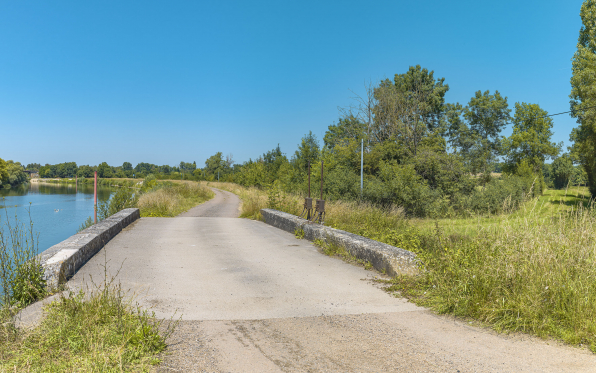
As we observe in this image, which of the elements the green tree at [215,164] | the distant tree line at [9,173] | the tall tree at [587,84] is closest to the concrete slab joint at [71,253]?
the tall tree at [587,84]

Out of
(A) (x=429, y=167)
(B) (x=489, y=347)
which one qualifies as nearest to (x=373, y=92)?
(A) (x=429, y=167)

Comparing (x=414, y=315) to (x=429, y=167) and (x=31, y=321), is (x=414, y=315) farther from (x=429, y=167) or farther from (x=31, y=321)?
(x=429, y=167)

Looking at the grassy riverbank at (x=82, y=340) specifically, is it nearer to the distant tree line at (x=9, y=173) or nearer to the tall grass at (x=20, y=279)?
the tall grass at (x=20, y=279)

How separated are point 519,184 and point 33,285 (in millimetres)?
38838

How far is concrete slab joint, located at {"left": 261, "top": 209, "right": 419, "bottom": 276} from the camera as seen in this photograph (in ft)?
19.3

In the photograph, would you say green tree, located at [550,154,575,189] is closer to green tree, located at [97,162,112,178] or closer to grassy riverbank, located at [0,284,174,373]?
grassy riverbank, located at [0,284,174,373]

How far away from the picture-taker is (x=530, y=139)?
184ft

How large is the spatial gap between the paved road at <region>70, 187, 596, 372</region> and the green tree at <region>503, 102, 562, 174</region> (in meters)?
58.9

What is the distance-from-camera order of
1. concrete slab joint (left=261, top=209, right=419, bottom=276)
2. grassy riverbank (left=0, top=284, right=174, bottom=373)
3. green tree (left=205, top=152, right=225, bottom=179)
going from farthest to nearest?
1. green tree (left=205, top=152, right=225, bottom=179)
2. concrete slab joint (left=261, top=209, right=419, bottom=276)
3. grassy riverbank (left=0, top=284, right=174, bottom=373)

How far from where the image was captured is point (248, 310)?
4531 millimetres

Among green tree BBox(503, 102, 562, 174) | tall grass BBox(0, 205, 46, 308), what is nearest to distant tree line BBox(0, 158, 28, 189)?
tall grass BBox(0, 205, 46, 308)

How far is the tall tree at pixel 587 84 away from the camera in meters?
21.0

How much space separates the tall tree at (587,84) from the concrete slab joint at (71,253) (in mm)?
24175

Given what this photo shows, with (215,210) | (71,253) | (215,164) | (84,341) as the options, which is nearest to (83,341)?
(84,341)
